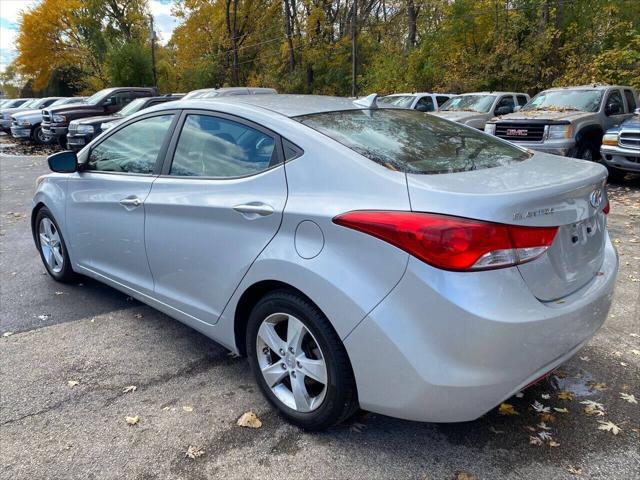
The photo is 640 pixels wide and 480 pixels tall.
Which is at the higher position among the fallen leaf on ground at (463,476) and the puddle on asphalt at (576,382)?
the fallen leaf on ground at (463,476)

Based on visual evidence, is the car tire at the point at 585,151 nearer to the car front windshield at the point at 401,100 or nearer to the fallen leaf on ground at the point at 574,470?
the car front windshield at the point at 401,100

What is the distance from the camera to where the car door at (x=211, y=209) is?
267cm

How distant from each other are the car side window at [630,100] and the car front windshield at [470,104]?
10.6ft

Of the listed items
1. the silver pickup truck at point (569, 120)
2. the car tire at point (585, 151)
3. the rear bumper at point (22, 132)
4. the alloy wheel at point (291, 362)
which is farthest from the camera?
the rear bumper at point (22, 132)

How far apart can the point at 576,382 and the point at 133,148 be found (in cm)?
327

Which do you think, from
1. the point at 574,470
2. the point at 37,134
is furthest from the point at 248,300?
the point at 37,134

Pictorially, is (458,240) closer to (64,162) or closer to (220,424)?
(220,424)

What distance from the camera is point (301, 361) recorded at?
2557 mm

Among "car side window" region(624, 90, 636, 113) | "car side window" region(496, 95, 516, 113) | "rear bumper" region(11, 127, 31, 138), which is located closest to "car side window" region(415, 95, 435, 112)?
"car side window" region(496, 95, 516, 113)

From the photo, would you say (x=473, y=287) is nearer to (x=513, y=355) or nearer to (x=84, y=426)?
(x=513, y=355)

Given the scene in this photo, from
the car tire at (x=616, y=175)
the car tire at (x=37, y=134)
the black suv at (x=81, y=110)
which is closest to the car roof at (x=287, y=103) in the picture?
the car tire at (x=616, y=175)

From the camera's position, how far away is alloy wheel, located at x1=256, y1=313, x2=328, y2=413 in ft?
8.23

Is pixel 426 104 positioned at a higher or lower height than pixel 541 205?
lower

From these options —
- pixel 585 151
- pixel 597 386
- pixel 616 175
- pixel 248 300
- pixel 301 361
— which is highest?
pixel 248 300
